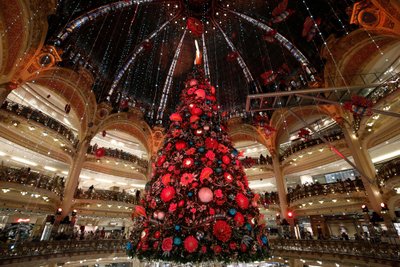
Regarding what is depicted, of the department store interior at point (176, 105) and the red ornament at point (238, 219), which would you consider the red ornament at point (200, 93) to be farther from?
the red ornament at point (238, 219)

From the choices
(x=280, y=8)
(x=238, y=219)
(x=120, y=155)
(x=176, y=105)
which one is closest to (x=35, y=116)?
(x=120, y=155)

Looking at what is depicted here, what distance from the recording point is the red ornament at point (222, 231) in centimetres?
361

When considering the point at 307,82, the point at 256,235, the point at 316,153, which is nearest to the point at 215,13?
the point at 307,82

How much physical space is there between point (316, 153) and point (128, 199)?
17700 mm

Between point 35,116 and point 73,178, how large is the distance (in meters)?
5.29

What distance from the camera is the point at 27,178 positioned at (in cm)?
1201

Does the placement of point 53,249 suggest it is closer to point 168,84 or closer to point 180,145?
point 180,145

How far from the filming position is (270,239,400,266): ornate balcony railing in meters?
8.49

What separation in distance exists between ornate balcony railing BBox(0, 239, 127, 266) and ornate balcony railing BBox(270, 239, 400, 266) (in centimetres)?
1049

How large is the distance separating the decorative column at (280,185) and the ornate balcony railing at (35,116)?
59.6 ft

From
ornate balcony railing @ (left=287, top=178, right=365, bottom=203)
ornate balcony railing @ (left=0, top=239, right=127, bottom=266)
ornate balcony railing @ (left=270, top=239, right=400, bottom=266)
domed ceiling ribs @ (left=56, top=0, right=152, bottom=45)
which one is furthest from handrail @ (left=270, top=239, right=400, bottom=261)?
domed ceiling ribs @ (left=56, top=0, right=152, bottom=45)

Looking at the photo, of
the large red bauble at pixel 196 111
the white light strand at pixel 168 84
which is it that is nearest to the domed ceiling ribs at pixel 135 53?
the white light strand at pixel 168 84

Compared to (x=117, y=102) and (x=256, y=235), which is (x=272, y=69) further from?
(x=256, y=235)

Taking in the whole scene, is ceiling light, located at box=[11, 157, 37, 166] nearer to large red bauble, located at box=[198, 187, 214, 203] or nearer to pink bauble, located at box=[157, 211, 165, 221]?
pink bauble, located at box=[157, 211, 165, 221]
